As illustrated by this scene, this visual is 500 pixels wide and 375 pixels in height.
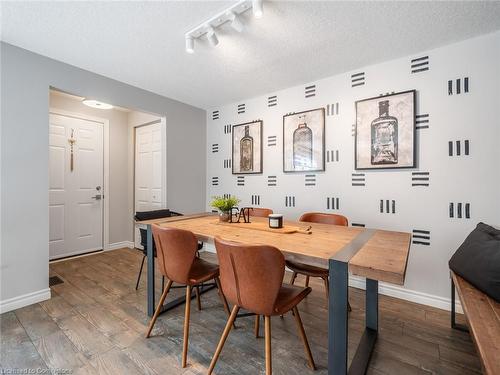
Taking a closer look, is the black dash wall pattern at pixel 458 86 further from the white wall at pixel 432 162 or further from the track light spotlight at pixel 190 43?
the track light spotlight at pixel 190 43

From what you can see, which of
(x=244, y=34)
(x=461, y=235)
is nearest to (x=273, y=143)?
(x=244, y=34)

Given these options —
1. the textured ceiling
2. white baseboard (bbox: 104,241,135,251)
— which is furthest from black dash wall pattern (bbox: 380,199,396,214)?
white baseboard (bbox: 104,241,135,251)

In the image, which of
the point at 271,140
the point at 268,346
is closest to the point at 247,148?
the point at 271,140

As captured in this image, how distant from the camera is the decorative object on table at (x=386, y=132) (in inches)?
95.0

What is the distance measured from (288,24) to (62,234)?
406cm

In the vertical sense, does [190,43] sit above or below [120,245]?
above

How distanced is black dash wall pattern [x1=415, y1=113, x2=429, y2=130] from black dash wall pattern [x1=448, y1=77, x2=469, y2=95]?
10.2 inches

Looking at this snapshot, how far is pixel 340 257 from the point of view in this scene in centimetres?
118

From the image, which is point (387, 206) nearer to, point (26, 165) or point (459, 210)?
point (459, 210)

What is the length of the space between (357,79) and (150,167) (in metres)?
3.30

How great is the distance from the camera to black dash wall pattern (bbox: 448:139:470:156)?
7.05ft

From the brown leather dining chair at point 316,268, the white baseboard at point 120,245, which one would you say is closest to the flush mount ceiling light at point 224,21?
the brown leather dining chair at point 316,268

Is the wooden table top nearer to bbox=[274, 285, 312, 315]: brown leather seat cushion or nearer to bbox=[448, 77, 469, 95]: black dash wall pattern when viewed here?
bbox=[274, 285, 312, 315]: brown leather seat cushion

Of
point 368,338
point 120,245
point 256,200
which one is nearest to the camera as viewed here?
point 368,338
